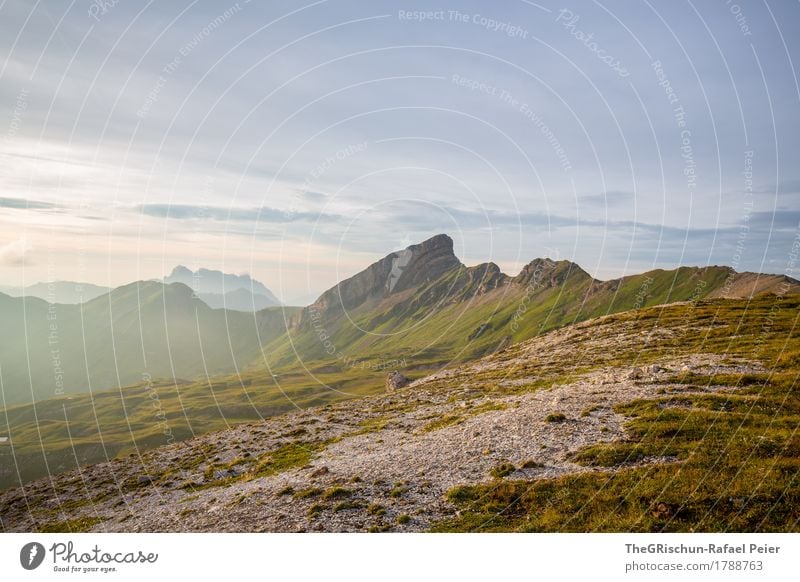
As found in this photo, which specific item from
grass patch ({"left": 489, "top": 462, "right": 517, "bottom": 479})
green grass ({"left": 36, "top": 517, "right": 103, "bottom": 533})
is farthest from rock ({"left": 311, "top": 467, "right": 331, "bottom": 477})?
green grass ({"left": 36, "top": 517, "right": 103, "bottom": 533})

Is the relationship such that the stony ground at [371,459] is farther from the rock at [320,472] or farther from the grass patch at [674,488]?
the grass patch at [674,488]

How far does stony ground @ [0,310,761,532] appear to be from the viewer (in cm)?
2978

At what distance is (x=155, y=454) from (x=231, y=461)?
85.4 feet

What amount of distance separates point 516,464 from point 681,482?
9.95m

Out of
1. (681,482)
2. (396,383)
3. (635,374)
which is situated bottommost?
(396,383)

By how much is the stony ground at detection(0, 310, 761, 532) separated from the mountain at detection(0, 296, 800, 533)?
0.22 meters

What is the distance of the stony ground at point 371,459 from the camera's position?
2978cm

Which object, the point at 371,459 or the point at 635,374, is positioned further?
the point at 635,374

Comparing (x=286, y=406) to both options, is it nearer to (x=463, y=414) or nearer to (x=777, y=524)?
(x=463, y=414)

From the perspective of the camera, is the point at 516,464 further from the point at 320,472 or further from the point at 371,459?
Answer: the point at 320,472

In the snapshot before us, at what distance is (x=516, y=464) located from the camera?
3147 centimetres

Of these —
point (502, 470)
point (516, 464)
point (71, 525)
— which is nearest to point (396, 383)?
point (71, 525)
